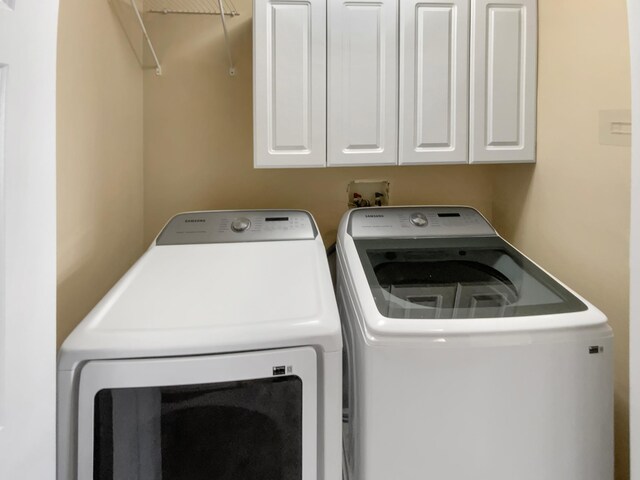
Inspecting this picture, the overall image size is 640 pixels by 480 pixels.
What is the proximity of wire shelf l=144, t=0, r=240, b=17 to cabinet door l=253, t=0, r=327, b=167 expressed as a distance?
46 centimetres

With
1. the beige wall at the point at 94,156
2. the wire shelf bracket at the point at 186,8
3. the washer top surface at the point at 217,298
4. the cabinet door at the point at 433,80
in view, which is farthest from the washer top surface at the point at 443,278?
the wire shelf bracket at the point at 186,8

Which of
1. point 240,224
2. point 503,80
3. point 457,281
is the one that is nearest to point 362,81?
point 503,80

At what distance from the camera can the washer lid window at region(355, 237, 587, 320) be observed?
55.0 inches

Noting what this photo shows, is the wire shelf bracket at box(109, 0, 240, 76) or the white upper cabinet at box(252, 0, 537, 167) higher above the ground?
the wire shelf bracket at box(109, 0, 240, 76)

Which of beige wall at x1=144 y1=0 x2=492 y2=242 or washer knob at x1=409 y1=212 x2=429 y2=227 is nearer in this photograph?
washer knob at x1=409 y1=212 x2=429 y2=227

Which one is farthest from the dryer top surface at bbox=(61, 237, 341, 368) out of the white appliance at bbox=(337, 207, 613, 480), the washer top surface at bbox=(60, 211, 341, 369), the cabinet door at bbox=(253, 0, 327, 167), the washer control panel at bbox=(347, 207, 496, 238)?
the cabinet door at bbox=(253, 0, 327, 167)

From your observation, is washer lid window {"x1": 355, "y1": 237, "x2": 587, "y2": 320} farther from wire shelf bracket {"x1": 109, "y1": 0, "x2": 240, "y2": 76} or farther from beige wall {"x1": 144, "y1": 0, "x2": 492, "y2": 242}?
wire shelf bracket {"x1": 109, "y1": 0, "x2": 240, "y2": 76}

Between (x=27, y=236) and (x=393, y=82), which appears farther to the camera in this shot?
(x=393, y=82)

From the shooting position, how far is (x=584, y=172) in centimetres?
170

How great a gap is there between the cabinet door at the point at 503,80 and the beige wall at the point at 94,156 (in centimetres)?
143

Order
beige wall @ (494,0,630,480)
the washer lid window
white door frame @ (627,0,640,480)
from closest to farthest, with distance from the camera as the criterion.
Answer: white door frame @ (627,0,640,480), the washer lid window, beige wall @ (494,0,630,480)

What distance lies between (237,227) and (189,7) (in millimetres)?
1104

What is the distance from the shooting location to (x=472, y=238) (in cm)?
195

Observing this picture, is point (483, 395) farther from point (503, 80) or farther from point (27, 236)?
point (503, 80)
